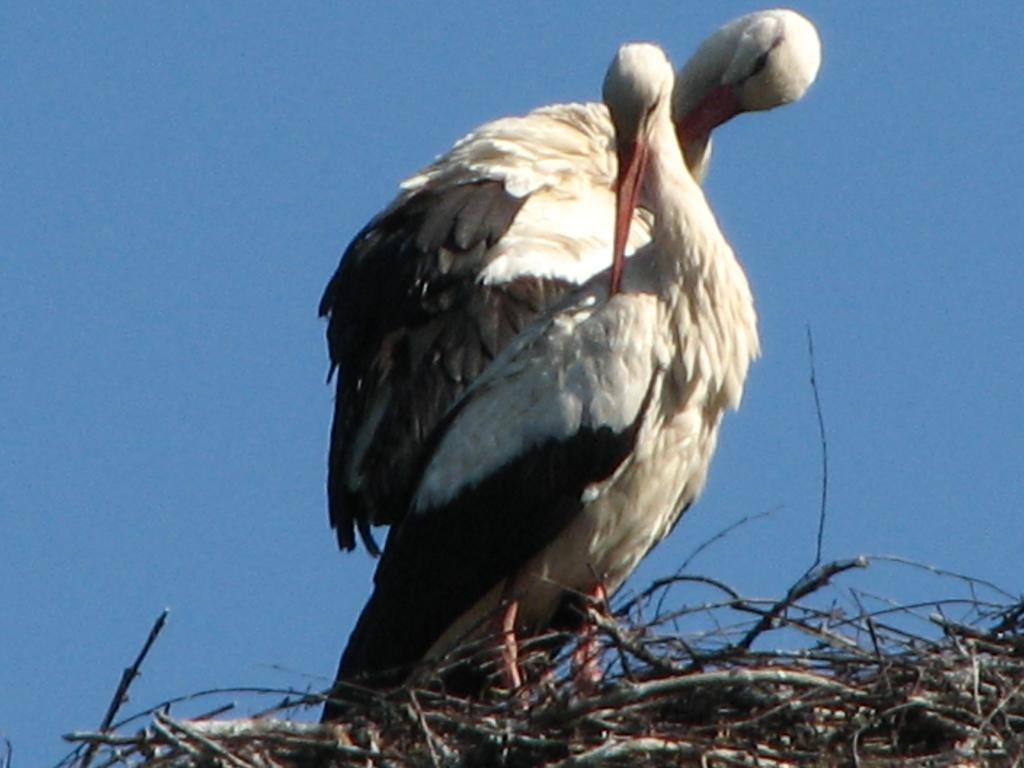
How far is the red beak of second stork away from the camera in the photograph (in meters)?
8.72

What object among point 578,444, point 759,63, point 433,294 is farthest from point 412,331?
point 759,63

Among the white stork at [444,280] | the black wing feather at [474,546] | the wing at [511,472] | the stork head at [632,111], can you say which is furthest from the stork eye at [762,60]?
the black wing feather at [474,546]

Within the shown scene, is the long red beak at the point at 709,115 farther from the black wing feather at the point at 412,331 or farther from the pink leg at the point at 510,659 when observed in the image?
the pink leg at the point at 510,659

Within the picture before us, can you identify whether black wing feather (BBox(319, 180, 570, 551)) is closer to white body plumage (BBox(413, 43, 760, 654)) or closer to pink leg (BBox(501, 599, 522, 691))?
white body plumage (BBox(413, 43, 760, 654))

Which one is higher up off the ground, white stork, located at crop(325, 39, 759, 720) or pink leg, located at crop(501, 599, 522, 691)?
white stork, located at crop(325, 39, 759, 720)

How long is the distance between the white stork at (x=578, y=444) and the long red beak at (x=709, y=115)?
2.29 metres

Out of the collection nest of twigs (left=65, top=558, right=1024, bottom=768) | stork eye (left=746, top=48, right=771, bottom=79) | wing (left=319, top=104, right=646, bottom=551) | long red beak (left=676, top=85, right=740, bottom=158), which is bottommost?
nest of twigs (left=65, top=558, right=1024, bottom=768)

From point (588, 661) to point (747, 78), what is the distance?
3590 millimetres

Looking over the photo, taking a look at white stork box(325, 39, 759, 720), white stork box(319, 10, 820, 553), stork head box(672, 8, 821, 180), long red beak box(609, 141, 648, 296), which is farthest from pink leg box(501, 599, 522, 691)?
stork head box(672, 8, 821, 180)

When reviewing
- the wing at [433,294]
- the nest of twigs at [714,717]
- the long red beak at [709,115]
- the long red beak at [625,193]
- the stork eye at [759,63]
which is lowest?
the nest of twigs at [714,717]

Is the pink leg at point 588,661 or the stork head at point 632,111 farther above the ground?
the stork head at point 632,111

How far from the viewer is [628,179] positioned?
8797 mm

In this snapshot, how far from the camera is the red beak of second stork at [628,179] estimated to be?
8719 millimetres

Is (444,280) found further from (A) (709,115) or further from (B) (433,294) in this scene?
(A) (709,115)
